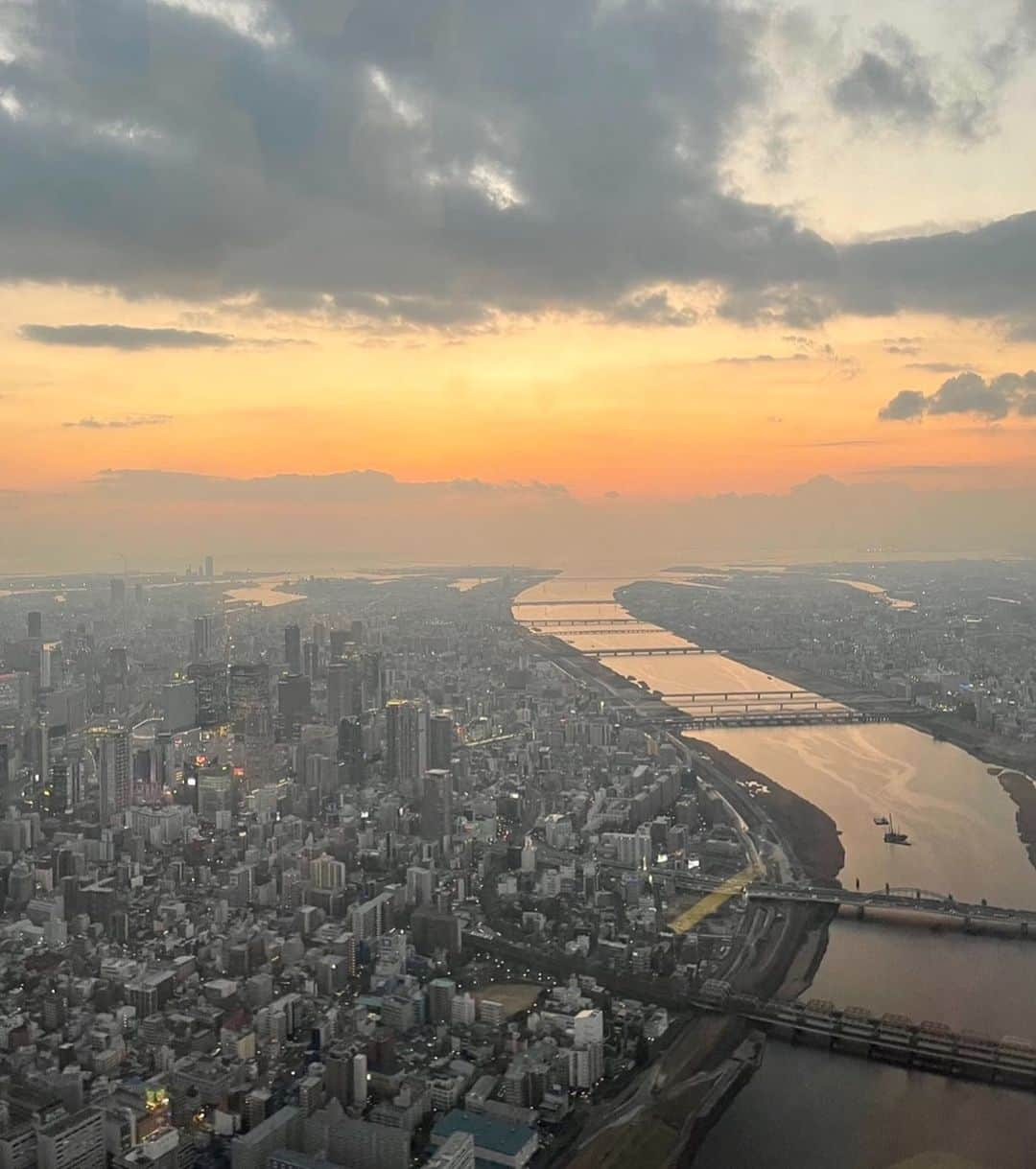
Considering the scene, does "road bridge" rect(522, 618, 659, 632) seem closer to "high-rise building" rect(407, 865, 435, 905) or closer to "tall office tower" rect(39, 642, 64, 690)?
"tall office tower" rect(39, 642, 64, 690)

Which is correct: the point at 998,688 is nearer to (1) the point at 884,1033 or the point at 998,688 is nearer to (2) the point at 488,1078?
(1) the point at 884,1033

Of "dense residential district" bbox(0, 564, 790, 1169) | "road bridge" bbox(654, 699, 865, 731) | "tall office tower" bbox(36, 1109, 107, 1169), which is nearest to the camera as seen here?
"tall office tower" bbox(36, 1109, 107, 1169)

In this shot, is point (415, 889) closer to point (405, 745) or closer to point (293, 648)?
point (405, 745)

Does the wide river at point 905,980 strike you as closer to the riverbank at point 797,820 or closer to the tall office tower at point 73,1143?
the riverbank at point 797,820

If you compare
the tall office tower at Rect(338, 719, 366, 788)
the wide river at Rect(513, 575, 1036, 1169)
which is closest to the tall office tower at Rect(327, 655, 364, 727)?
the tall office tower at Rect(338, 719, 366, 788)

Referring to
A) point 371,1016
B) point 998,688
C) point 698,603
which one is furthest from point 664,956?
point 698,603

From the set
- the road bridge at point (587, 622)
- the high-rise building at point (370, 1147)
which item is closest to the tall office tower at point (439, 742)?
the high-rise building at point (370, 1147)
